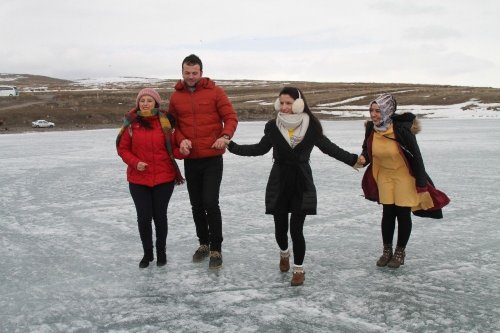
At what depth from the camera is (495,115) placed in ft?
110

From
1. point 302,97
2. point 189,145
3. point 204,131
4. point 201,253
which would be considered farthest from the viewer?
point 201,253

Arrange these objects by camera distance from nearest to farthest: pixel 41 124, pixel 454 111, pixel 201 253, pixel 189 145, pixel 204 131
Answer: pixel 189 145
pixel 204 131
pixel 201 253
pixel 41 124
pixel 454 111

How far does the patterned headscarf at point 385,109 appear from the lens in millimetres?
3832

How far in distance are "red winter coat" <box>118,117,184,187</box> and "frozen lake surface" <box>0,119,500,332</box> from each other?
0.80m

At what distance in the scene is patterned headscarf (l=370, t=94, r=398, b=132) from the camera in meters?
3.83

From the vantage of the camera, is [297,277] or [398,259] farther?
[398,259]

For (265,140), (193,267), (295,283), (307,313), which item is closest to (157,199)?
(193,267)

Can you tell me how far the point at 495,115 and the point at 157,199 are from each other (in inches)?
1357

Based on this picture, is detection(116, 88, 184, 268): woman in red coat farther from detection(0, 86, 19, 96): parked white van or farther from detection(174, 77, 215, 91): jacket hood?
detection(0, 86, 19, 96): parked white van

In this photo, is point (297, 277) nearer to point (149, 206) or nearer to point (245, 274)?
point (245, 274)

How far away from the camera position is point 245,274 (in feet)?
13.1

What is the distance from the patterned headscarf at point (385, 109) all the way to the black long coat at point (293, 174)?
423mm

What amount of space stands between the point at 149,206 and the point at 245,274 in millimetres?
998

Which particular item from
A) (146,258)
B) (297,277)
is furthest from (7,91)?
(297,277)
